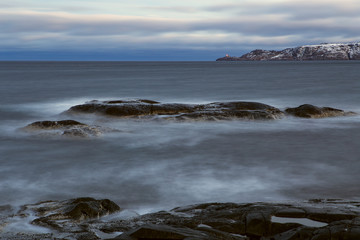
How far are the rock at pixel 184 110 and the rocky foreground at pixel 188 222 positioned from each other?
10877 mm

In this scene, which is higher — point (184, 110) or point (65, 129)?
point (184, 110)

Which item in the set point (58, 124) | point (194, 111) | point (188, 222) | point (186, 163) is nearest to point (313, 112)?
point (194, 111)

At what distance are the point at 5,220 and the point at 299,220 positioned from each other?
4525mm

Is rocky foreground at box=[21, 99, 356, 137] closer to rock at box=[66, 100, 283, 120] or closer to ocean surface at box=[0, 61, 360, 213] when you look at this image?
rock at box=[66, 100, 283, 120]

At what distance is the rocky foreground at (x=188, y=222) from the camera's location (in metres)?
4.86

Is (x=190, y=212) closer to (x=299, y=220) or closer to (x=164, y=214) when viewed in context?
(x=164, y=214)

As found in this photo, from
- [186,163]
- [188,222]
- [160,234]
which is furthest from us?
[186,163]

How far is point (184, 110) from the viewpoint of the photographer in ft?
62.9

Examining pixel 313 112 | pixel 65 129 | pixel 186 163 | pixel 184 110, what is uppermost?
pixel 184 110

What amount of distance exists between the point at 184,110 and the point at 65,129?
246 inches

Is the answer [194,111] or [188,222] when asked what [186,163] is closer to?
[188,222]

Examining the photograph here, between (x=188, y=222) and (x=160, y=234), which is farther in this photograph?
(x=188, y=222)

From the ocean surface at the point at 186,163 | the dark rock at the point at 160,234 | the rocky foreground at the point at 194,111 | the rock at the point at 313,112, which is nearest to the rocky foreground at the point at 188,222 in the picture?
the dark rock at the point at 160,234

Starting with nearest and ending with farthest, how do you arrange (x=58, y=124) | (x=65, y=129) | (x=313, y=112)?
(x=65, y=129) → (x=58, y=124) → (x=313, y=112)
